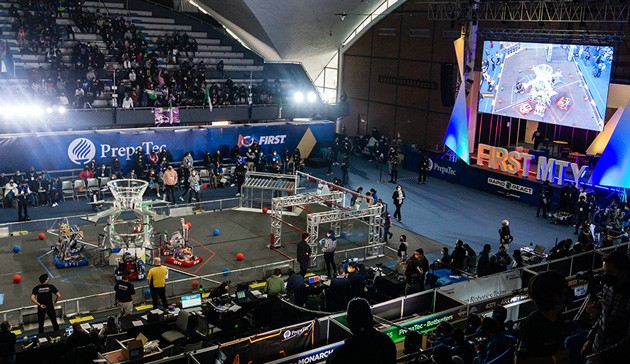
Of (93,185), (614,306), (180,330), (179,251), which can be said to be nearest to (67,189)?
(93,185)

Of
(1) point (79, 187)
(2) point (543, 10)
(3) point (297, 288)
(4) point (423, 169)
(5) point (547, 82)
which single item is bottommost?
(1) point (79, 187)

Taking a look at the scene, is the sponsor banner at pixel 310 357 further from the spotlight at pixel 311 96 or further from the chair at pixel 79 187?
the spotlight at pixel 311 96

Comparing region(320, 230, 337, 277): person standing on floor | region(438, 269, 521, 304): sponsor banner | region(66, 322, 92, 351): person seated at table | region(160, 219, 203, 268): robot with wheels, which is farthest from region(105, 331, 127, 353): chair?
region(320, 230, 337, 277): person standing on floor

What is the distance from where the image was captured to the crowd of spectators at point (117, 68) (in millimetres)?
33906

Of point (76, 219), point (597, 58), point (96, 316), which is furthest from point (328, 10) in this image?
point (96, 316)

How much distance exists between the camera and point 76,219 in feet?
82.6

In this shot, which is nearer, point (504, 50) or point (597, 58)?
point (597, 58)

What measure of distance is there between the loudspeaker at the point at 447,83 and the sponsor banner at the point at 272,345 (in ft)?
85.6

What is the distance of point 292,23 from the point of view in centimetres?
4206

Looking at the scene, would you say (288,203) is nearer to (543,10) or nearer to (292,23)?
(543,10)

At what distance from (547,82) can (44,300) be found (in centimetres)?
2423

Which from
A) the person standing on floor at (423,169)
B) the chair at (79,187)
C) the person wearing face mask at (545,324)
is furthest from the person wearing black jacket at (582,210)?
the person wearing face mask at (545,324)

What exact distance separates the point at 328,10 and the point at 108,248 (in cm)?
2536

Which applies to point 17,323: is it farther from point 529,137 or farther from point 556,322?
point 529,137
